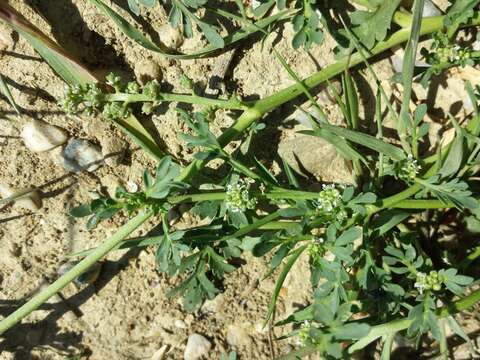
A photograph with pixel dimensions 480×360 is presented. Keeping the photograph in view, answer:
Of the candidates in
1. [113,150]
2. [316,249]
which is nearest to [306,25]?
[316,249]

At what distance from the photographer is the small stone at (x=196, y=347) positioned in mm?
2666

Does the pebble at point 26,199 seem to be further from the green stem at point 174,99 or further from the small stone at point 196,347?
the small stone at point 196,347

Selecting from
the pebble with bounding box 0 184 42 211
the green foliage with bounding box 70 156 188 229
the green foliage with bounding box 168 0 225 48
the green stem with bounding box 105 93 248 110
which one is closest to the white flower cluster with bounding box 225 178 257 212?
the green foliage with bounding box 70 156 188 229

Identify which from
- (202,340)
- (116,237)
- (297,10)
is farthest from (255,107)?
(202,340)

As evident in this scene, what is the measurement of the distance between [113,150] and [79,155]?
0.16 m

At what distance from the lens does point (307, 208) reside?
212 cm

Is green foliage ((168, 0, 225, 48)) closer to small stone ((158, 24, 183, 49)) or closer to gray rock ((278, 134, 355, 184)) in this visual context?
small stone ((158, 24, 183, 49))

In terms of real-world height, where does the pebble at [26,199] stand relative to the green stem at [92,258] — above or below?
above

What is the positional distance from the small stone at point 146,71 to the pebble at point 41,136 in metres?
0.45

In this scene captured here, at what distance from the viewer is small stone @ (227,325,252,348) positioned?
2.68 meters

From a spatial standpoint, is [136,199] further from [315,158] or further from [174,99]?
[315,158]

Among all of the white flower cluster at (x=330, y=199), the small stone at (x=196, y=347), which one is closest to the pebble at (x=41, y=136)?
the small stone at (x=196, y=347)

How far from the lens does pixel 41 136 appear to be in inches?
103

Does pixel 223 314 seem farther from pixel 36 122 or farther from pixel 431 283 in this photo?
pixel 36 122
